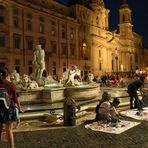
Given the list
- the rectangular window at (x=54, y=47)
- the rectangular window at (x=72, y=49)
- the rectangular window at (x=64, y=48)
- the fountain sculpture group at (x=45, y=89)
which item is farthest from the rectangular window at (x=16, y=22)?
the fountain sculpture group at (x=45, y=89)

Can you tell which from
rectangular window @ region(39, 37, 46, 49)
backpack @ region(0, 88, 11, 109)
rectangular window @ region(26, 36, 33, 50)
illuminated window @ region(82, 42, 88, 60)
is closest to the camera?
backpack @ region(0, 88, 11, 109)

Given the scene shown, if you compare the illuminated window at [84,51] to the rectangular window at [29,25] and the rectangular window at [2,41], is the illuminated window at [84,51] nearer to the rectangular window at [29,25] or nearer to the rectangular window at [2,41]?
the rectangular window at [29,25]

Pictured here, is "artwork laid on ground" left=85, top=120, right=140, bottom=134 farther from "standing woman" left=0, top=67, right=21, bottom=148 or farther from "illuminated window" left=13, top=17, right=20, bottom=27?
"illuminated window" left=13, top=17, right=20, bottom=27

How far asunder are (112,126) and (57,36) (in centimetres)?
3730

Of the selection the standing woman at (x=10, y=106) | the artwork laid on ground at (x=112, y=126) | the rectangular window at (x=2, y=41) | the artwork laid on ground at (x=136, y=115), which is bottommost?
the artwork laid on ground at (x=112, y=126)

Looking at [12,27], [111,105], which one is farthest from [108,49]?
[111,105]

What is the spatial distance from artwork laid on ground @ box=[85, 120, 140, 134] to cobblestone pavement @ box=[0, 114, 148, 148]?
17 cm

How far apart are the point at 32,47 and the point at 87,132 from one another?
32491mm

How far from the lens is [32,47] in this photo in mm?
38875

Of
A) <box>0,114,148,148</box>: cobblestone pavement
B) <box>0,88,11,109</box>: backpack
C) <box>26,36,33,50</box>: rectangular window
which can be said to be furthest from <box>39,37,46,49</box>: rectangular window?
<box>0,88,11,109</box>: backpack

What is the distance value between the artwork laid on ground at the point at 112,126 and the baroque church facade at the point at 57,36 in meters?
24.7

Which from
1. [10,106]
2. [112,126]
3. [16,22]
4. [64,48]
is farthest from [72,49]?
[10,106]

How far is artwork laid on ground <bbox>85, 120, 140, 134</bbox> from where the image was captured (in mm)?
7441

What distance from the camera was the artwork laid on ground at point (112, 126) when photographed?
293 inches
